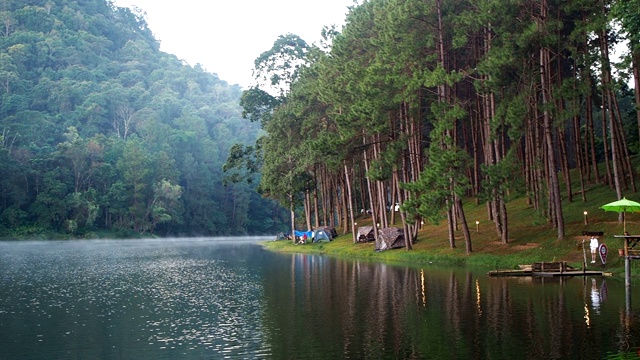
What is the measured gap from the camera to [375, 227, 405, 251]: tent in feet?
191

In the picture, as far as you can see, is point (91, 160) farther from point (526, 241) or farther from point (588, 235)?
point (588, 235)

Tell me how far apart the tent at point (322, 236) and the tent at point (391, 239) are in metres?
21.3

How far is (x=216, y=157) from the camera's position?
622 feet

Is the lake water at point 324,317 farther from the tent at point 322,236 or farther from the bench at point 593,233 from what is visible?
the tent at point 322,236

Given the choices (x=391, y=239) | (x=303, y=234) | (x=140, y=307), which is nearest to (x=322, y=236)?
(x=303, y=234)

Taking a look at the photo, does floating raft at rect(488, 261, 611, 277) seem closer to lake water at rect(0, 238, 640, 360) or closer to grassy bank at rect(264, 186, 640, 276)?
lake water at rect(0, 238, 640, 360)

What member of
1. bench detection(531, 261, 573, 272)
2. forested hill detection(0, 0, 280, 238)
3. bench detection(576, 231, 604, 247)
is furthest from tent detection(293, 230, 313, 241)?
bench detection(531, 261, 573, 272)

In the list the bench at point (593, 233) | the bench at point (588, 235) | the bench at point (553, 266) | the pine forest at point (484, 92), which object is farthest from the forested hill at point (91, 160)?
the bench at point (593, 233)

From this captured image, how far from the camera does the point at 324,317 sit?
84.1ft

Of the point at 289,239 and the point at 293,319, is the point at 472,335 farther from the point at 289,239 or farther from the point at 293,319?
the point at 289,239

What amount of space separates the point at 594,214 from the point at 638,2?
725 inches

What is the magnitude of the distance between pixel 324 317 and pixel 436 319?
4.34m

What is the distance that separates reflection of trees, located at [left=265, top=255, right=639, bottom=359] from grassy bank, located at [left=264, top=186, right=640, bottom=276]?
17.3 ft

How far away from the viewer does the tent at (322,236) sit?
80.6 metres
